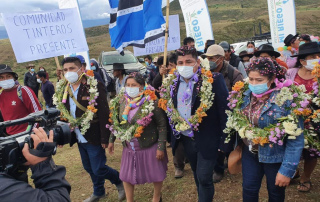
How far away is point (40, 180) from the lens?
1.50 metres

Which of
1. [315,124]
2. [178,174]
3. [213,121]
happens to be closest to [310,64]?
[315,124]

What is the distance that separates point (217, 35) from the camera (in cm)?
3325

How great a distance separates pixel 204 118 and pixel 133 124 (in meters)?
0.94

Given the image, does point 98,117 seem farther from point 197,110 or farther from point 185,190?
point 185,190

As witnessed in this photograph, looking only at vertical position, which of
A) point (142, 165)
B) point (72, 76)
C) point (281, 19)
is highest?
point (281, 19)

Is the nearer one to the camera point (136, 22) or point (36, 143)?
point (36, 143)

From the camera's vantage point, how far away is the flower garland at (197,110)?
2.96 metres

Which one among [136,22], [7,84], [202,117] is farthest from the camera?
[136,22]

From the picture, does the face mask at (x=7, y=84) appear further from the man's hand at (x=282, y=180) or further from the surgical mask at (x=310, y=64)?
the surgical mask at (x=310, y=64)

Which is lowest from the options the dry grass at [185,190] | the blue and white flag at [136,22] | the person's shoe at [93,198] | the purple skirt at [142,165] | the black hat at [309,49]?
the dry grass at [185,190]

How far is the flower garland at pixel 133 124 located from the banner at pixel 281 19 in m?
5.80

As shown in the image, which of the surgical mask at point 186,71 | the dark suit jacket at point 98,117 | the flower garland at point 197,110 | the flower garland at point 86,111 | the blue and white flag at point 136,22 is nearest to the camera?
the flower garland at point 197,110

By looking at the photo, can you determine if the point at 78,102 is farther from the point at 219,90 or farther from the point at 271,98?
the point at 271,98

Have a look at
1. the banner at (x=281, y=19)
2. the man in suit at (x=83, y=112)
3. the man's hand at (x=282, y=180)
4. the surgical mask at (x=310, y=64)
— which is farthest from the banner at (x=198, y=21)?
the man's hand at (x=282, y=180)
